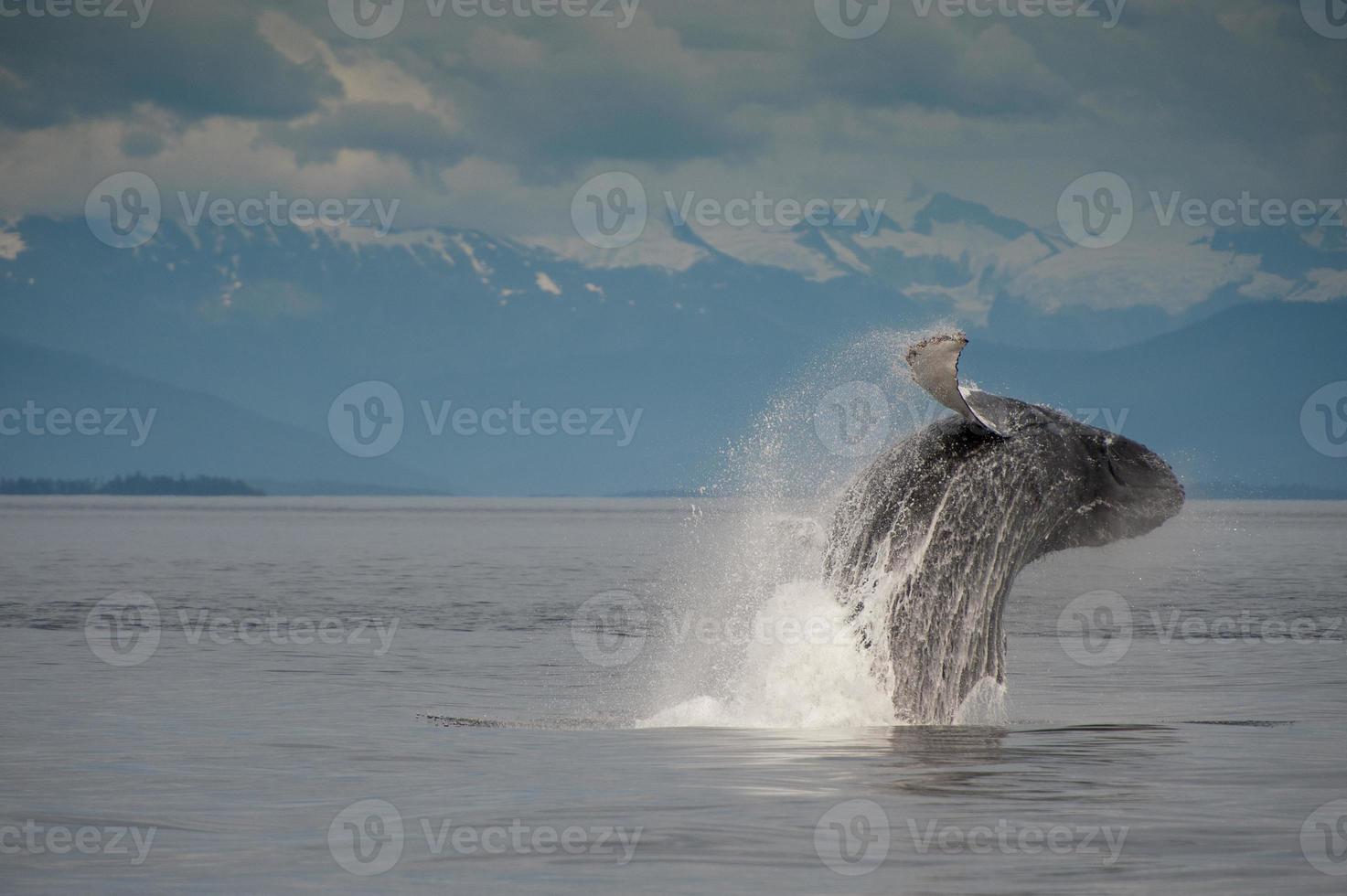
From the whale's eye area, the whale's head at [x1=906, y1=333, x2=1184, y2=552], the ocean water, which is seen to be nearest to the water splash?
the ocean water

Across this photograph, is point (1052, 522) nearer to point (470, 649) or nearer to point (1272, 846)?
point (1272, 846)

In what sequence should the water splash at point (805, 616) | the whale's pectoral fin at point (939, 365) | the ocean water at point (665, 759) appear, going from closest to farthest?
the ocean water at point (665, 759) < the whale's pectoral fin at point (939, 365) < the water splash at point (805, 616)

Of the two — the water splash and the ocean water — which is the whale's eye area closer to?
the ocean water

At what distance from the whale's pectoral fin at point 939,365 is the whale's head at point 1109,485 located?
6.79 feet

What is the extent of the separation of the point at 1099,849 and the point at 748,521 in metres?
7.07

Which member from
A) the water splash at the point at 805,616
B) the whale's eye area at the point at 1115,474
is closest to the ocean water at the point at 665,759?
the water splash at the point at 805,616

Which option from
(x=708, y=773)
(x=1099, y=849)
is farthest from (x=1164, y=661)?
(x=1099, y=849)

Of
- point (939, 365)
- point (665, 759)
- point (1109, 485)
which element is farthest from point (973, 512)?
point (665, 759)

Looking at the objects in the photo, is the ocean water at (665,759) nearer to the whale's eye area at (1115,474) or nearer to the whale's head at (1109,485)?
the whale's head at (1109,485)

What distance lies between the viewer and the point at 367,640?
2481 centimetres

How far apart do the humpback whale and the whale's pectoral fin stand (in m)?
1.74

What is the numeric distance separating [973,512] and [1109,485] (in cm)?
100

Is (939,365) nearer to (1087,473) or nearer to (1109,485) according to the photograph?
(1087,473)

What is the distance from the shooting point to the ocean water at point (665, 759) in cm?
888
